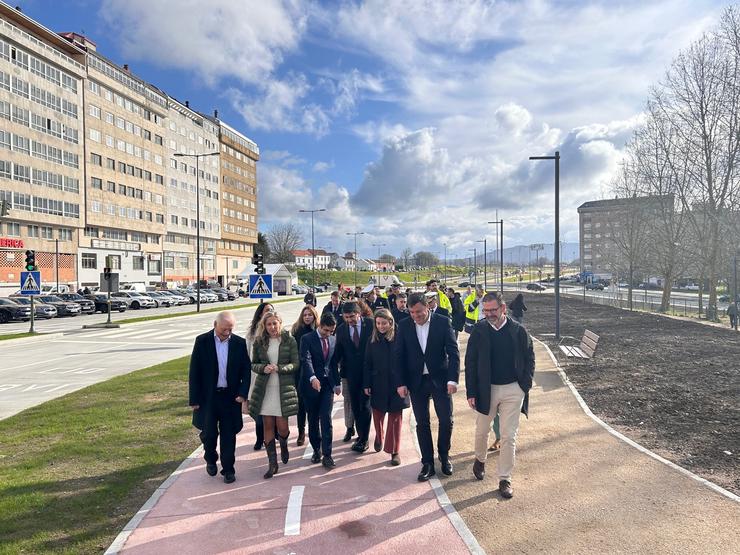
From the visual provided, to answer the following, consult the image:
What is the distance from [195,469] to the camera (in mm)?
5965

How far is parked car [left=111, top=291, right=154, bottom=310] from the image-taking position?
144ft

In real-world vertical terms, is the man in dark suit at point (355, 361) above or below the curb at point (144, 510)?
above

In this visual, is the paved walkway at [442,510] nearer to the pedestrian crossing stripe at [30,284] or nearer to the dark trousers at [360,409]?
the dark trousers at [360,409]

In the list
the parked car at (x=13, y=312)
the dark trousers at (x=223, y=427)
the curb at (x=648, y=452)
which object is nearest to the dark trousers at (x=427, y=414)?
the dark trousers at (x=223, y=427)

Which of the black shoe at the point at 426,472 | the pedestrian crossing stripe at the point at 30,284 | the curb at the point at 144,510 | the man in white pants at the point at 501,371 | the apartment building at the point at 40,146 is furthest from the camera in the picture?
the apartment building at the point at 40,146

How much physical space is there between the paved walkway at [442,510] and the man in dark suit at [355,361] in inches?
13.9

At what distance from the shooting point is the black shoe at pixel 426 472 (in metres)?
5.50

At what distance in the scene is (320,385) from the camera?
6023 millimetres

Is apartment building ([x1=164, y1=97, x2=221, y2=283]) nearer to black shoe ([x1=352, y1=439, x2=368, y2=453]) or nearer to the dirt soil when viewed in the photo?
the dirt soil

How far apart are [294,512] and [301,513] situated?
0.07 m

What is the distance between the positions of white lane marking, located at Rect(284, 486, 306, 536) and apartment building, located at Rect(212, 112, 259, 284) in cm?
8504

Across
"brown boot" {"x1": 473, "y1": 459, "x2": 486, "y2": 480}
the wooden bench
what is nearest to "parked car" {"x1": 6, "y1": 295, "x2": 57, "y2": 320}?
the wooden bench

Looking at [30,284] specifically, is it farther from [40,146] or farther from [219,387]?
[40,146]

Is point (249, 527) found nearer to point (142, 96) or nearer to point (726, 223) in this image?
point (726, 223)
